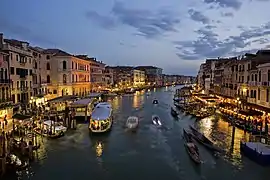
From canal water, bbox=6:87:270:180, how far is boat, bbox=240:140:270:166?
1.28 ft

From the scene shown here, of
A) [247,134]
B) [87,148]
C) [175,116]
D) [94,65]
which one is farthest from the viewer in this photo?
[94,65]

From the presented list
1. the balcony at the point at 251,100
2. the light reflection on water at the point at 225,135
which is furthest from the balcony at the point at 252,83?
the light reflection on water at the point at 225,135

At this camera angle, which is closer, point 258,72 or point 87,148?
point 87,148

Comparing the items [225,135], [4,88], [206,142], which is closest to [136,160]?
[206,142]

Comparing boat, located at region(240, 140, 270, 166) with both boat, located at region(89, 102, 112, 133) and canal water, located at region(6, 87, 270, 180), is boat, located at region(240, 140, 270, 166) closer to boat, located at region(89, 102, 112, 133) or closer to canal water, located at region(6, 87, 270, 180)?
canal water, located at region(6, 87, 270, 180)

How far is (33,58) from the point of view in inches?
1267

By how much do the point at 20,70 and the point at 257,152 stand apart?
2164 cm

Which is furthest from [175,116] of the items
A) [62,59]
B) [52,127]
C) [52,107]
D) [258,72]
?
[62,59]

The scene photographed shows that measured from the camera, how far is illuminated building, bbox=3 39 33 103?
A: 25406mm

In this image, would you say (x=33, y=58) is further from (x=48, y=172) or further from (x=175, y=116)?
(x=48, y=172)

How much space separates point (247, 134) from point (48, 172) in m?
15.3

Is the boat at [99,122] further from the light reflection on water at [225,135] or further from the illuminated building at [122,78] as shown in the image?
the illuminated building at [122,78]

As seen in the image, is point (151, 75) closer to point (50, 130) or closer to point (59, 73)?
point (59, 73)

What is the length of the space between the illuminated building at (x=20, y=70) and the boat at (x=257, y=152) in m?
19.5
